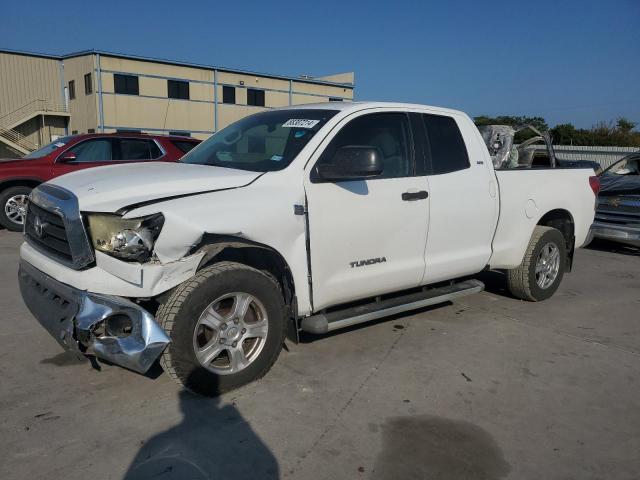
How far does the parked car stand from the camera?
8.52 meters

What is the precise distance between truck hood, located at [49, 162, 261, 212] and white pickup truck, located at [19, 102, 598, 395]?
0.04ft

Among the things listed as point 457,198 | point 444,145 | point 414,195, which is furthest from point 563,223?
point 414,195

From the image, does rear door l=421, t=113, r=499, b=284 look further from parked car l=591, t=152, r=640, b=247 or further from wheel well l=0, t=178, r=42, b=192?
wheel well l=0, t=178, r=42, b=192

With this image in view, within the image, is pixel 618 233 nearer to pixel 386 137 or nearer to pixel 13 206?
pixel 386 137

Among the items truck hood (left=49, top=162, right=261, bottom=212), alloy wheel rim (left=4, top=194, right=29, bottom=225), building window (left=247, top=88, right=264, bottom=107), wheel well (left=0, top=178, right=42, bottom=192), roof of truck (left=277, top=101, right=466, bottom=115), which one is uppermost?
building window (left=247, top=88, right=264, bottom=107)

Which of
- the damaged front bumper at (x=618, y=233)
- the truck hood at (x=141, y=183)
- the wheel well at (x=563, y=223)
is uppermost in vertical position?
the truck hood at (x=141, y=183)

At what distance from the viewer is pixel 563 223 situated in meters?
5.98

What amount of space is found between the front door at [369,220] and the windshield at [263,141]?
20cm

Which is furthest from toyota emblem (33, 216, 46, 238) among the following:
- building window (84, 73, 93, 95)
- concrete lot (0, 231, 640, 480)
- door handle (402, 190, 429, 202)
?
building window (84, 73, 93, 95)

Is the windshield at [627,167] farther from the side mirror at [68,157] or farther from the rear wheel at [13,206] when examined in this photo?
the rear wheel at [13,206]

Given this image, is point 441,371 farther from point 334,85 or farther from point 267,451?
point 334,85

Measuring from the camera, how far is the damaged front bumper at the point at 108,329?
295cm

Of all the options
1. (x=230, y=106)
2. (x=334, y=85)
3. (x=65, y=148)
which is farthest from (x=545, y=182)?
(x=334, y=85)

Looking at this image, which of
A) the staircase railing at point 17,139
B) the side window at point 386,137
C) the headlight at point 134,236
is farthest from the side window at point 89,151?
the staircase railing at point 17,139
